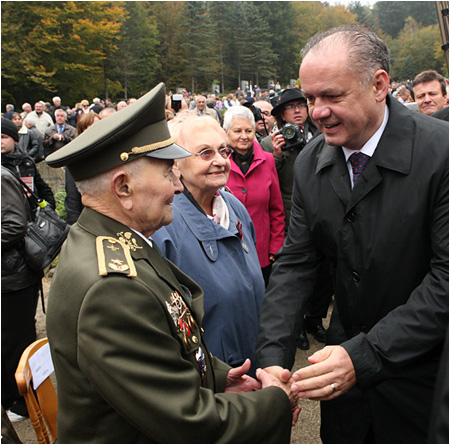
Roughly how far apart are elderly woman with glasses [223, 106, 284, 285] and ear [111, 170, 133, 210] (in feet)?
9.03

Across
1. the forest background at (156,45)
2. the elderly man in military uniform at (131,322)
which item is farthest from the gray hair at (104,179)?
the forest background at (156,45)

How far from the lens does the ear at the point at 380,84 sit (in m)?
1.92

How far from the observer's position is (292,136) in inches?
191

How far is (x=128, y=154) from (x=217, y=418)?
0.97m

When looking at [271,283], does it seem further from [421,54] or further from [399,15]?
[399,15]

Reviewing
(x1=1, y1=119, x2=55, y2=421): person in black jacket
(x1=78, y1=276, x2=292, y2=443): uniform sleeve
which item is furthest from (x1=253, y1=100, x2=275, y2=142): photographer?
(x1=78, y1=276, x2=292, y2=443): uniform sleeve

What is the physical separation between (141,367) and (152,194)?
63 cm

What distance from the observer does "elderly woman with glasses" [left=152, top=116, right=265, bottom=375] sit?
2.48 m

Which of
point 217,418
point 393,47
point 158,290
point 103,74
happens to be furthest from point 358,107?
point 393,47

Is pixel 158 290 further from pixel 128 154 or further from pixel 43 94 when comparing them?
pixel 43 94

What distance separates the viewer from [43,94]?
32.0 m

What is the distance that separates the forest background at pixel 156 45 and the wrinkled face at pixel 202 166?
11010 millimetres

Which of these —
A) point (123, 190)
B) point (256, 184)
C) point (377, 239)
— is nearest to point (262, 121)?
point (256, 184)

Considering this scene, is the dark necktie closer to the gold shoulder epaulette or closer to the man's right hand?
the man's right hand
